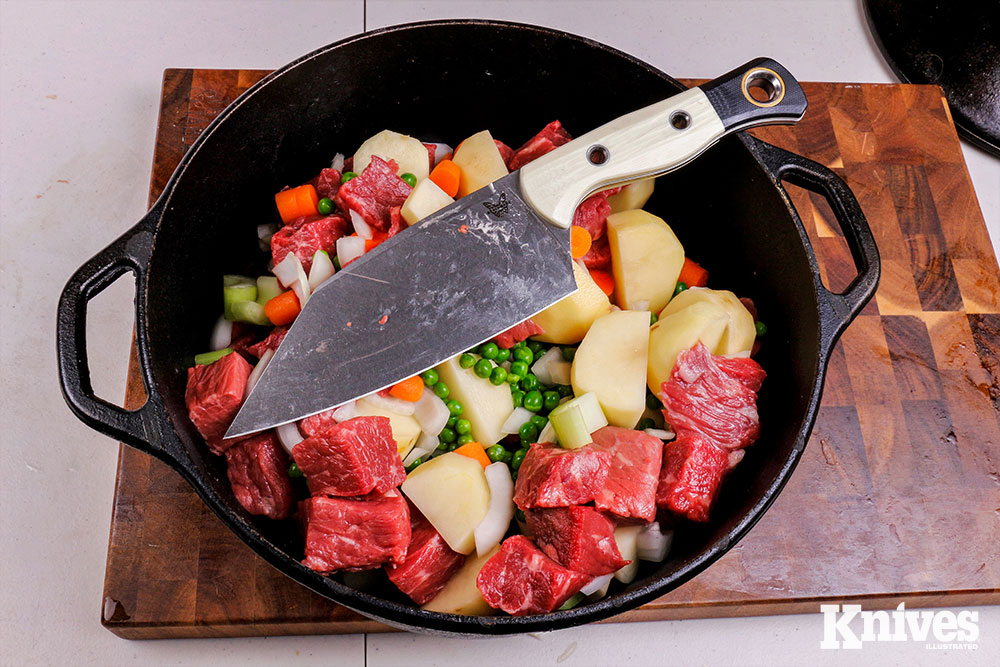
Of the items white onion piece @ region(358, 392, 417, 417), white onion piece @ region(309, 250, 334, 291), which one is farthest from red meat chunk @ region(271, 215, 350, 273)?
white onion piece @ region(358, 392, 417, 417)

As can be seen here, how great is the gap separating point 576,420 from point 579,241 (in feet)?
1.79

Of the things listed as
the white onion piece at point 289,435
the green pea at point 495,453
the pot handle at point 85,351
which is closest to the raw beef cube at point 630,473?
the green pea at point 495,453

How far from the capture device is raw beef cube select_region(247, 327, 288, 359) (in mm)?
2318

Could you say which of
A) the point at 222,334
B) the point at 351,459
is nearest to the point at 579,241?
the point at 351,459

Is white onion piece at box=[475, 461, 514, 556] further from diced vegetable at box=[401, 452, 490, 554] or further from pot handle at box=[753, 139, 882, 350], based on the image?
pot handle at box=[753, 139, 882, 350]

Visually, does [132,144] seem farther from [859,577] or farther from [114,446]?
[859,577]

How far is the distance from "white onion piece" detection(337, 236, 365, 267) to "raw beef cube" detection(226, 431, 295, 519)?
0.55 m

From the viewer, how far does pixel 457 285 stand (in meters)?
2.21

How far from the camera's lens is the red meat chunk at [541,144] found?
2592 millimetres

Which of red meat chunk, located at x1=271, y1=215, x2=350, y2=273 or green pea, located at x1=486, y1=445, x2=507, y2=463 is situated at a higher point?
red meat chunk, located at x1=271, y1=215, x2=350, y2=273

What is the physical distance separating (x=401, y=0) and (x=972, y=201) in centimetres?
256

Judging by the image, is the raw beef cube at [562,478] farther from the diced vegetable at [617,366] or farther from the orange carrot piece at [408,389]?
the orange carrot piece at [408,389]

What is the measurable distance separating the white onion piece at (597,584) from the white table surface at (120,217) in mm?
501

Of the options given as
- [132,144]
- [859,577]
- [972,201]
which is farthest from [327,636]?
[972,201]
